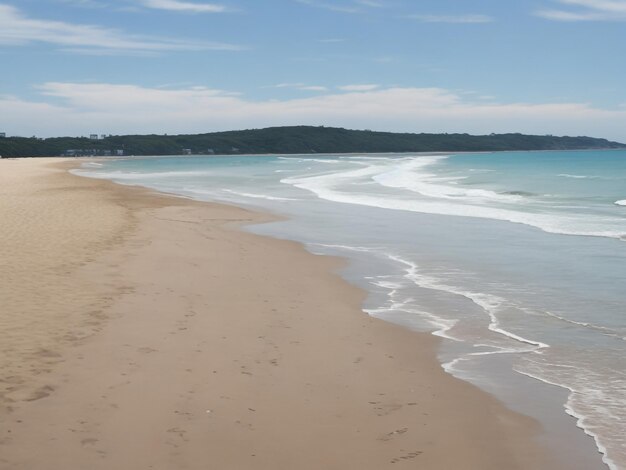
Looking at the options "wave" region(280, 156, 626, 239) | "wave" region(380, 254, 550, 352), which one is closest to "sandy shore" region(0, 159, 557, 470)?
"wave" region(380, 254, 550, 352)

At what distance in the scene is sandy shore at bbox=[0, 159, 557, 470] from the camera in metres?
5.20

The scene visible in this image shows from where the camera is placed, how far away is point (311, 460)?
5.10 meters

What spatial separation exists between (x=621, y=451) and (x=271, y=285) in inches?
263

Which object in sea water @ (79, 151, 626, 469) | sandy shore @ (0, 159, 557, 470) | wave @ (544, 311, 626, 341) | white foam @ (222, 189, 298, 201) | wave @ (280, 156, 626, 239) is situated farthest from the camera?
white foam @ (222, 189, 298, 201)

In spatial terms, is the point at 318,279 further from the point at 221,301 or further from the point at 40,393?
the point at 40,393

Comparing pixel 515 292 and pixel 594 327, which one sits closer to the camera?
pixel 594 327

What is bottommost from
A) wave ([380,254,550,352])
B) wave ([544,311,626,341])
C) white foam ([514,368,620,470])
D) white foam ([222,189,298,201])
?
white foam ([222,189,298,201])

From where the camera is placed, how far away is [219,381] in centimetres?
662

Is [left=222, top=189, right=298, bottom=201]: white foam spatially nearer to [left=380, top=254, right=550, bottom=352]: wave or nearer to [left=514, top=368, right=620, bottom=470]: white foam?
[left=380, top=254, right=550, bottom=352]: wave

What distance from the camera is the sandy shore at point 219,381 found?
17.1 ft

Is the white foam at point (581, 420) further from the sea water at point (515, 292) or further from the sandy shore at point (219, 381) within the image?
the sandy shore at point (219, 381)

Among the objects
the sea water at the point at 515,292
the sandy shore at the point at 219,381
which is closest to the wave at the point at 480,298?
the sea water at the point at 515,292

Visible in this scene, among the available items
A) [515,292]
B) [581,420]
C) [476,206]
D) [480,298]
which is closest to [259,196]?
[476,206]

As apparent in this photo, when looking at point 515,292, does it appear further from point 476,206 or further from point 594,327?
point 476,206
